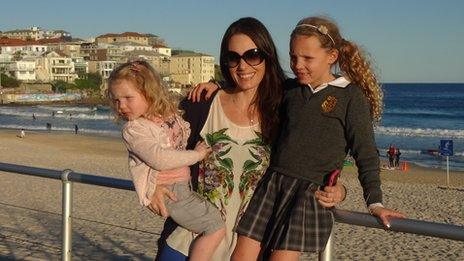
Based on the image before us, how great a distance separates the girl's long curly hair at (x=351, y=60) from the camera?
2.59m

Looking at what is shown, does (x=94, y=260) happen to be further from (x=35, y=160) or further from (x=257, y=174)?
(x=35, y=160)

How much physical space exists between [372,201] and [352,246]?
7.58 metres

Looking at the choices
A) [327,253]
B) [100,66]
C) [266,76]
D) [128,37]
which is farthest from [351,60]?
[128,37]

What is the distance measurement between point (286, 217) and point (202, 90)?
0.75 m

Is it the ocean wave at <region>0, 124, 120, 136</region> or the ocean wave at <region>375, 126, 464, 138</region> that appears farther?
the ocean wave at <region>375, 126, 464, 138</region>

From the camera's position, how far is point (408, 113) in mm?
68375

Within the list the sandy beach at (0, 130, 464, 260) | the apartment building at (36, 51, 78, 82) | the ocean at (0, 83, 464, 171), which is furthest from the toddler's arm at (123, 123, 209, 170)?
the apartment building at (36, 51, 78, 82)

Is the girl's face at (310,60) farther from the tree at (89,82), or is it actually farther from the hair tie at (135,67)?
the tree at (89,82)

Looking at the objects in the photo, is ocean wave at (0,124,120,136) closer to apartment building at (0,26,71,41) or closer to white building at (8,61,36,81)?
white building at (8,61,36,81)

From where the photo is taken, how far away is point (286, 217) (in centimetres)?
252

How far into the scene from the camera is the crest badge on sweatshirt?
2526 millimetres

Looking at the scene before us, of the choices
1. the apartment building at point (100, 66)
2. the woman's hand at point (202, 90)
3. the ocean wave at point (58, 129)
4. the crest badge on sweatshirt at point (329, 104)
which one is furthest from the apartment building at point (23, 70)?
the crest badge on sweatshirt at point (329, 104)

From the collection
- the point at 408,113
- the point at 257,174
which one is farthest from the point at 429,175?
the point at 408,113

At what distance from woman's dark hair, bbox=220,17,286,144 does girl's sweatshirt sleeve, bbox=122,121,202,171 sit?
1.06 feet
